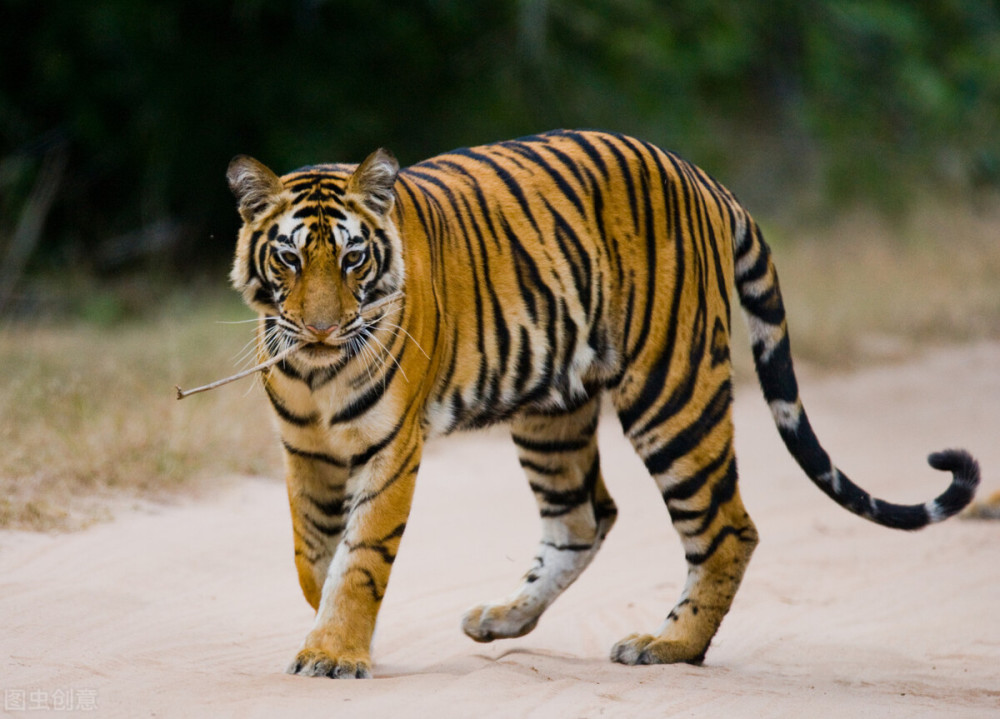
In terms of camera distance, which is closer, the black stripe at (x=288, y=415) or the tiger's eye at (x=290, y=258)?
the tiger's eye at (x=290, y=258)

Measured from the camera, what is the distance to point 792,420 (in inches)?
175

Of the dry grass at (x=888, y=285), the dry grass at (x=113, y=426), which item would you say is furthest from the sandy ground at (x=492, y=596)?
the dry grass at (x=888, y=285)

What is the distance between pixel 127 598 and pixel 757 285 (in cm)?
259

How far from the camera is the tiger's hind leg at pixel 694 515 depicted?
13.7 feet

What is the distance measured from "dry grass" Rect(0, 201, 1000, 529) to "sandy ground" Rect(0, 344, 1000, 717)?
0.86 feet

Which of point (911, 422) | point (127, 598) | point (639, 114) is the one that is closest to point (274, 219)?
point (127, 598)

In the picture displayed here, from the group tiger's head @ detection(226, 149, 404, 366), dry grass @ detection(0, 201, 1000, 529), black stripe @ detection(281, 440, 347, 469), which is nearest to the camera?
tiger's head @ detection(226, 149, 404, 366)

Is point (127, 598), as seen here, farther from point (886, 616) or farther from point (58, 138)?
point (58, 138)

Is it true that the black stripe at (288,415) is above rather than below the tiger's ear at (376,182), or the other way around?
below

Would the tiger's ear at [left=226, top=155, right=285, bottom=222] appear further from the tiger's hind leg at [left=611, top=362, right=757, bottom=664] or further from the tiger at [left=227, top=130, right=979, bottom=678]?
the tiger's hind leg at [left=611, top=362, right=757, bottom=664]

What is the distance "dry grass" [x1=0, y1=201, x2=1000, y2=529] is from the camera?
5.46 m

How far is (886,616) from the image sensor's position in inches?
198

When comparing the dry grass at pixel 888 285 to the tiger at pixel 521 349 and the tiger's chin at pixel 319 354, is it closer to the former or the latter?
the tiger at pixel 521 349

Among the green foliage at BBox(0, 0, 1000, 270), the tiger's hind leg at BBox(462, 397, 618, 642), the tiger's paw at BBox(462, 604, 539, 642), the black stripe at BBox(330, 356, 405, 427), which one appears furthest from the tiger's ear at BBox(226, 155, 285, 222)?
the green foliage at BBox(0, 0, 1000, 270)
